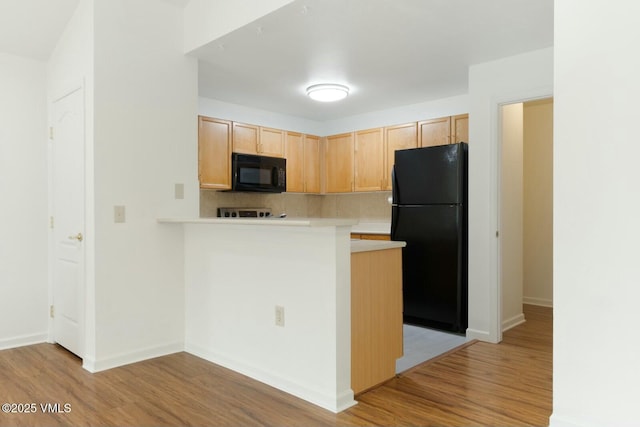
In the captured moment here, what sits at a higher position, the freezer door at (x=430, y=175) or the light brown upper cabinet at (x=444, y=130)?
the light brown upper cabinet at (x=444, y=130)

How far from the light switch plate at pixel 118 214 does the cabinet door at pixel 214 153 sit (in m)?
1.67

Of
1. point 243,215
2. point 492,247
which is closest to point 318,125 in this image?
point 243,215

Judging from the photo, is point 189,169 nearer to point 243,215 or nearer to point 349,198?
point 243,215

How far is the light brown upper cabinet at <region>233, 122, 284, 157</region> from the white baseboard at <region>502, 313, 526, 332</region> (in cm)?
317

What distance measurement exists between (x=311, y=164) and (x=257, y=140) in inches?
36.1

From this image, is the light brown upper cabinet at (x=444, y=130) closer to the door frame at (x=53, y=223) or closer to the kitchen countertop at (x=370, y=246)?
the kitchen countertop at (x=370, y=246)

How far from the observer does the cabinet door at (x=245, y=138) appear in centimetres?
516

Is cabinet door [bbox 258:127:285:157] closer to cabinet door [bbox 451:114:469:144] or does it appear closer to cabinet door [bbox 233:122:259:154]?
cabinet door [bbox 233:122:259:154]

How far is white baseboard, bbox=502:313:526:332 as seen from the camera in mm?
4136

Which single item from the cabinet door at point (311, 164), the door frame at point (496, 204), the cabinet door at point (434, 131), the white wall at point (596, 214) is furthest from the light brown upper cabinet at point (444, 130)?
the white wall at point (596, 214)

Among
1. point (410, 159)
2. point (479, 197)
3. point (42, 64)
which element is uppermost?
point (42, 64)

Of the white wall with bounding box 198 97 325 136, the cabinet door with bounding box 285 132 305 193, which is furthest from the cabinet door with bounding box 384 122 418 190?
the white wall with bounding box 198 97 325 136

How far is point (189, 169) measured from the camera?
3.56 meters

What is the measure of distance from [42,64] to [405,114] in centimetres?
368
